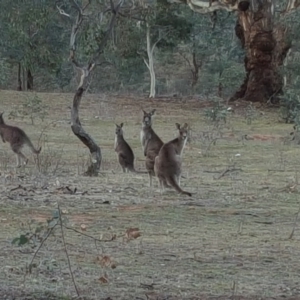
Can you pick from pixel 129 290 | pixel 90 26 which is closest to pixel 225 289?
pixel 129 290

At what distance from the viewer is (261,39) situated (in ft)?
119

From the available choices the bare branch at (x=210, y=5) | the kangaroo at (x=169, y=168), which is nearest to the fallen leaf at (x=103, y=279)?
the kangaroo at (x=169, y=168)

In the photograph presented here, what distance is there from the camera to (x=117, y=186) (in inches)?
596

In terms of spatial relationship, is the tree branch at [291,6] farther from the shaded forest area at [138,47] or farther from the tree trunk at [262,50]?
the tree trunk at [262,50]

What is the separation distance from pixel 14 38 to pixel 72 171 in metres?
20.8

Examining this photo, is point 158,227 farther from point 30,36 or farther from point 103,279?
point 30,36

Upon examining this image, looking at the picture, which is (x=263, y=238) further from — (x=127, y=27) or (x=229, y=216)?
(x=127, y=27)

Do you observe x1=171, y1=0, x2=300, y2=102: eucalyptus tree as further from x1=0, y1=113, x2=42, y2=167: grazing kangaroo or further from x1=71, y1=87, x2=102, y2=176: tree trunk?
x1=71, y1=87, x2=102, y2=176: tree trunk

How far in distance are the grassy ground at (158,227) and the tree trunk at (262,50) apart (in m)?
12.9

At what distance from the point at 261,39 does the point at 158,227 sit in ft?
84.0

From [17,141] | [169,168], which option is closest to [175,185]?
[169,168]

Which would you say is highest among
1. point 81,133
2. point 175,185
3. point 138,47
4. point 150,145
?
point 81,133

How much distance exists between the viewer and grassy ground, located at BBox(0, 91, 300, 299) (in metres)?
8.02

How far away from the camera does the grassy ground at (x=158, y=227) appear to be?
8023 millimetres
